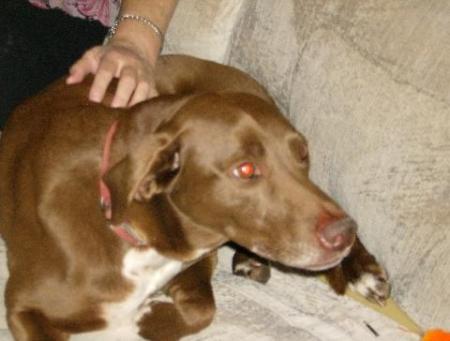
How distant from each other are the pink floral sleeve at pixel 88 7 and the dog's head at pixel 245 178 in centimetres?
119

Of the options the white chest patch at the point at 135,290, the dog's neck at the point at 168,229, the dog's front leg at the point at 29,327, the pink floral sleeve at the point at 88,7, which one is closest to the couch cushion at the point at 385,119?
the dog's neck at the point at 168,229

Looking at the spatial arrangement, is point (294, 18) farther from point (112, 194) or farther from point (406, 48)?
point (112, 194)

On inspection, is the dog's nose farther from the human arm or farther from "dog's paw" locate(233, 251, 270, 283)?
the human arm

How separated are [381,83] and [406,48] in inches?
4.6

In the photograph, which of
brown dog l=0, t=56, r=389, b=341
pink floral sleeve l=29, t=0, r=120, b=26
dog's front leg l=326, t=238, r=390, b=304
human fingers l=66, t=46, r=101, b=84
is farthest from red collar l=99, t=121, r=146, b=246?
pink floral sleeve l=29, t=0, r=120, b=26

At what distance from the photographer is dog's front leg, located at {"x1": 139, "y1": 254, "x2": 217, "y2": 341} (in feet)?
7.82

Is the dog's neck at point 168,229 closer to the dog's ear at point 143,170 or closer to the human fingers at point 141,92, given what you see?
the dog's ear at point 143,170

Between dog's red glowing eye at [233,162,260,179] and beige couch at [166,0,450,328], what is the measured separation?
487 millimetres

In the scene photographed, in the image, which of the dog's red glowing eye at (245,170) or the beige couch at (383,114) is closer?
the dog's red glowing eye at (245,170)

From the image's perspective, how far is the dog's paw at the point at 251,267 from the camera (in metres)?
2.57

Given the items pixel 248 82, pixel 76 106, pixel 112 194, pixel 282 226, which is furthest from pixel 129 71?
pixel 282 226

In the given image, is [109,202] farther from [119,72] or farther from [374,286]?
[374,286]

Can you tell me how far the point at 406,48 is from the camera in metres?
2.33

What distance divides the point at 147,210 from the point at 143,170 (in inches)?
9.4
